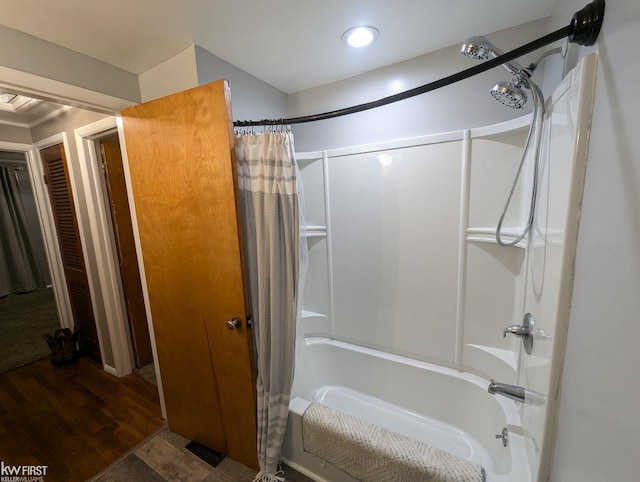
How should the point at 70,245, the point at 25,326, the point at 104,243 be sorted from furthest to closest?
the point at 25,326
the point at 70,245
the point at 104,243

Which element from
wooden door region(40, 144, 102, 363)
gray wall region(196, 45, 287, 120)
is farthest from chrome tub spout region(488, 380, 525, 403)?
wooden door region(40, 144, 102, 363)

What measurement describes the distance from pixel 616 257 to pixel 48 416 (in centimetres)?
320

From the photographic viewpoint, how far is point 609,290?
52cm

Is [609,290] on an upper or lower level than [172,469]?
upper

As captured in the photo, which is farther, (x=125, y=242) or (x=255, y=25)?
(x=125, y=242)

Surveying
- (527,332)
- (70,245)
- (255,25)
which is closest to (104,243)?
(70,245)

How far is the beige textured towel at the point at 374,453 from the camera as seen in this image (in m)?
1.00

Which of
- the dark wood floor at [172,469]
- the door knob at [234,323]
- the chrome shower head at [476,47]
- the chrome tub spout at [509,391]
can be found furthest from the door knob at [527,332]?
the dark wood floor at [172,469]

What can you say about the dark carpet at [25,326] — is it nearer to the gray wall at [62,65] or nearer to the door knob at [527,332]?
the gray wall at [62,65]

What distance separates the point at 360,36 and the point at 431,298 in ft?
5.26

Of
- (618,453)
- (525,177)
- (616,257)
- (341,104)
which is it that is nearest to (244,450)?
(618,453)

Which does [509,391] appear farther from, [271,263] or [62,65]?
[62,65]

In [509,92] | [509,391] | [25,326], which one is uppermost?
[509,92]

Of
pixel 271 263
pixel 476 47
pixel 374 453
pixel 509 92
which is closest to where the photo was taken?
pixel 476 47
